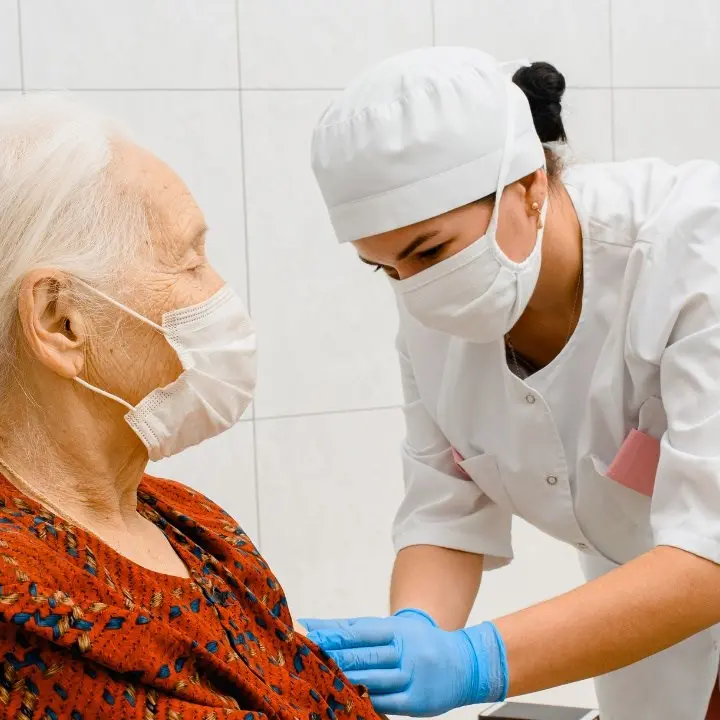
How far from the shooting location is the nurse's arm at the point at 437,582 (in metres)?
1.73

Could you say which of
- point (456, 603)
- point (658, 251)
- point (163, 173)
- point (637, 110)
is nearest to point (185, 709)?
point (163, 173)

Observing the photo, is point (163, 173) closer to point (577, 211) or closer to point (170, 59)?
point (577, 211)

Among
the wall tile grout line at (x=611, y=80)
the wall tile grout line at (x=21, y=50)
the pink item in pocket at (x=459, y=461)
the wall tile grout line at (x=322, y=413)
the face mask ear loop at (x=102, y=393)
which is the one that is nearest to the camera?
the face mask ear loop at (x=102, y=393)

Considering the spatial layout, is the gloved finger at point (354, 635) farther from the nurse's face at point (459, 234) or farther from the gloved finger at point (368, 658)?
the nurse's face at point (459, 234)

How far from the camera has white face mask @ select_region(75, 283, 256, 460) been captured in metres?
1.18

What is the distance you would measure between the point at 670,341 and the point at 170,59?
4.73 ft

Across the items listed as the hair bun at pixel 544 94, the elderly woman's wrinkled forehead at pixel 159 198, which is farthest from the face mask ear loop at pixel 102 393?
the hair bun at pixel 544 94

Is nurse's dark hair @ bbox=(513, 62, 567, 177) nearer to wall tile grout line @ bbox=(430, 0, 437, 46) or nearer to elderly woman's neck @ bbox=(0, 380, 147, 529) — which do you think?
elderly woman's neck @ bbox=(0, 380, 147, 529)

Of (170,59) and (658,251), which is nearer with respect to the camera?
(658,251)

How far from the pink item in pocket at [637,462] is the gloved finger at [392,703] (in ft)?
1.64

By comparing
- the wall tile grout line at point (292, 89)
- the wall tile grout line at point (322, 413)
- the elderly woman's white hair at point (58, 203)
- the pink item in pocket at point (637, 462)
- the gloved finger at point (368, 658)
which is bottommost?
the wall tile grout line at point (322, 413)

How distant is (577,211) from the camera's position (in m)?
1.65

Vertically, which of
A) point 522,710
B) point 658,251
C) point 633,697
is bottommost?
point 522,710

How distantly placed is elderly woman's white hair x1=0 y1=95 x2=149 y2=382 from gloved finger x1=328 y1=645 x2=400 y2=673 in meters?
0.55
